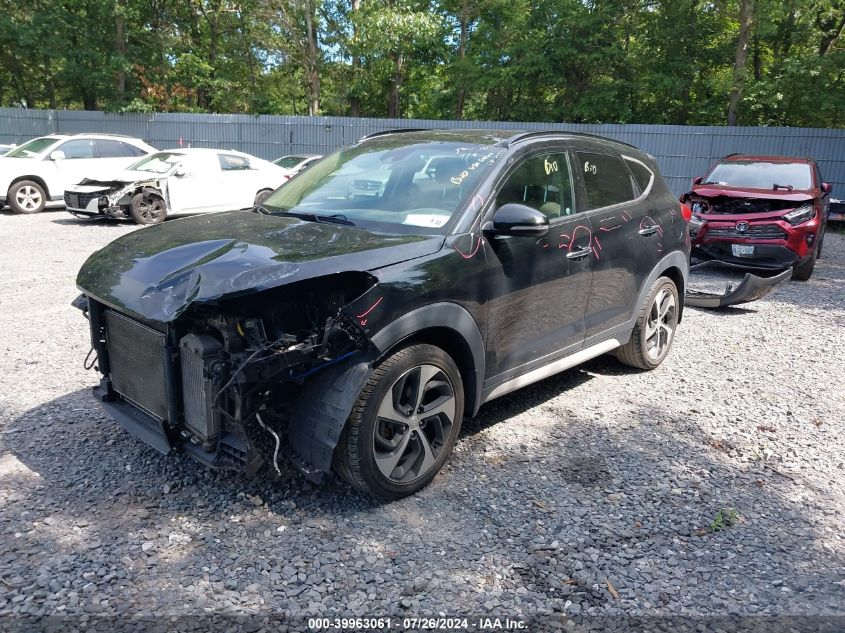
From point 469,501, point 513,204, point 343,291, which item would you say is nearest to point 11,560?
point 343,291

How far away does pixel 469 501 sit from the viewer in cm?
348

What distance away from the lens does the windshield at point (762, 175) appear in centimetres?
963

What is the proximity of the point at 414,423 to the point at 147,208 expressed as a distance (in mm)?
10771

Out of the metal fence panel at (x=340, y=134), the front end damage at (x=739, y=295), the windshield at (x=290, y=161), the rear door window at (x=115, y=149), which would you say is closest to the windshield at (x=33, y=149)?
the rear door window at (x=115, y=149)

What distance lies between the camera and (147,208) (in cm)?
1249

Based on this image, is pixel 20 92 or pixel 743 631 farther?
pixel 20 92

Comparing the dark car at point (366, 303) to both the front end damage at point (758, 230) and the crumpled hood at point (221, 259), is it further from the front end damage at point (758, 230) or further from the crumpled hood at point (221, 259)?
the front end damage at point (758, 230)

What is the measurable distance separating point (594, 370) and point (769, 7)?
1833 cm

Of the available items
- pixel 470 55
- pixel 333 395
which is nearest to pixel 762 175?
pixel 333 395

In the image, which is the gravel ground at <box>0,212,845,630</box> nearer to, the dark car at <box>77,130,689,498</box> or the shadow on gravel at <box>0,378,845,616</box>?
the shadow on gravel at <box>0,378,845,616</box>

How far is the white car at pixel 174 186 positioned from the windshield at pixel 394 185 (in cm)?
778

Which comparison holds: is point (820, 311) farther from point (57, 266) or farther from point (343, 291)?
point (57, 266)

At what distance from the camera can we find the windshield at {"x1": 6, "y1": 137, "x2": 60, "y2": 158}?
14062 millimetres

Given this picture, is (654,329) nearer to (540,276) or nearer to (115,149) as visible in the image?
(540,276)
